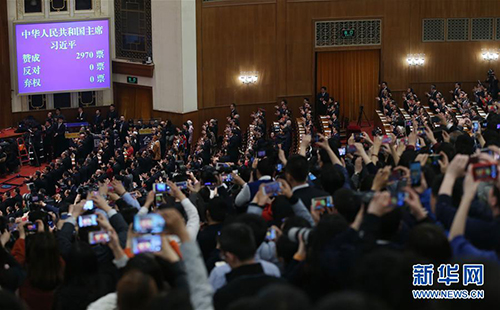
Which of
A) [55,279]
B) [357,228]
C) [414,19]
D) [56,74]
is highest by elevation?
[414,19]

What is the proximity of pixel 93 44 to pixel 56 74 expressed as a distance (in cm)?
157

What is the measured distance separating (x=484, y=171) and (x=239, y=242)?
4.82ft

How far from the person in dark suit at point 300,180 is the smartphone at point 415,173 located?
96cm

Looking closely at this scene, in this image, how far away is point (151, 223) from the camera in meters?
4.43

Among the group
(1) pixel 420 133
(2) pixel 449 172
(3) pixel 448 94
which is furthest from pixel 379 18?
(2) pixel 449 172

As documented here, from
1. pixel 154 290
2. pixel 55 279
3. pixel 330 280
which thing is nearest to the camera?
pixel 154 290

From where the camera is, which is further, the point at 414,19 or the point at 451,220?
the point at 414,19

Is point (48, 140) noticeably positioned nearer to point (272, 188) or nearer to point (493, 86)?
point (493, 86)

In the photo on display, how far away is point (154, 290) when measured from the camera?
3584mm

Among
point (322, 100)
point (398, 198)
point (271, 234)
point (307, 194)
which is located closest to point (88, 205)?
point (307, 194)

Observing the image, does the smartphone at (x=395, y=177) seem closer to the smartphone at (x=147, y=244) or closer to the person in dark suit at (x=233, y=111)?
the smartphone at (x=147, y=244)

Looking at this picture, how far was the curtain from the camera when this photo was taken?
88.3 ft

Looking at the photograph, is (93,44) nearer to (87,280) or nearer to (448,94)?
(448,94)

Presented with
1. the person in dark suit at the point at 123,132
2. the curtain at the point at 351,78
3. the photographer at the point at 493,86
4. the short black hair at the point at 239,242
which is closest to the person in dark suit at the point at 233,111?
the person in dark suit at the point at 123,132
